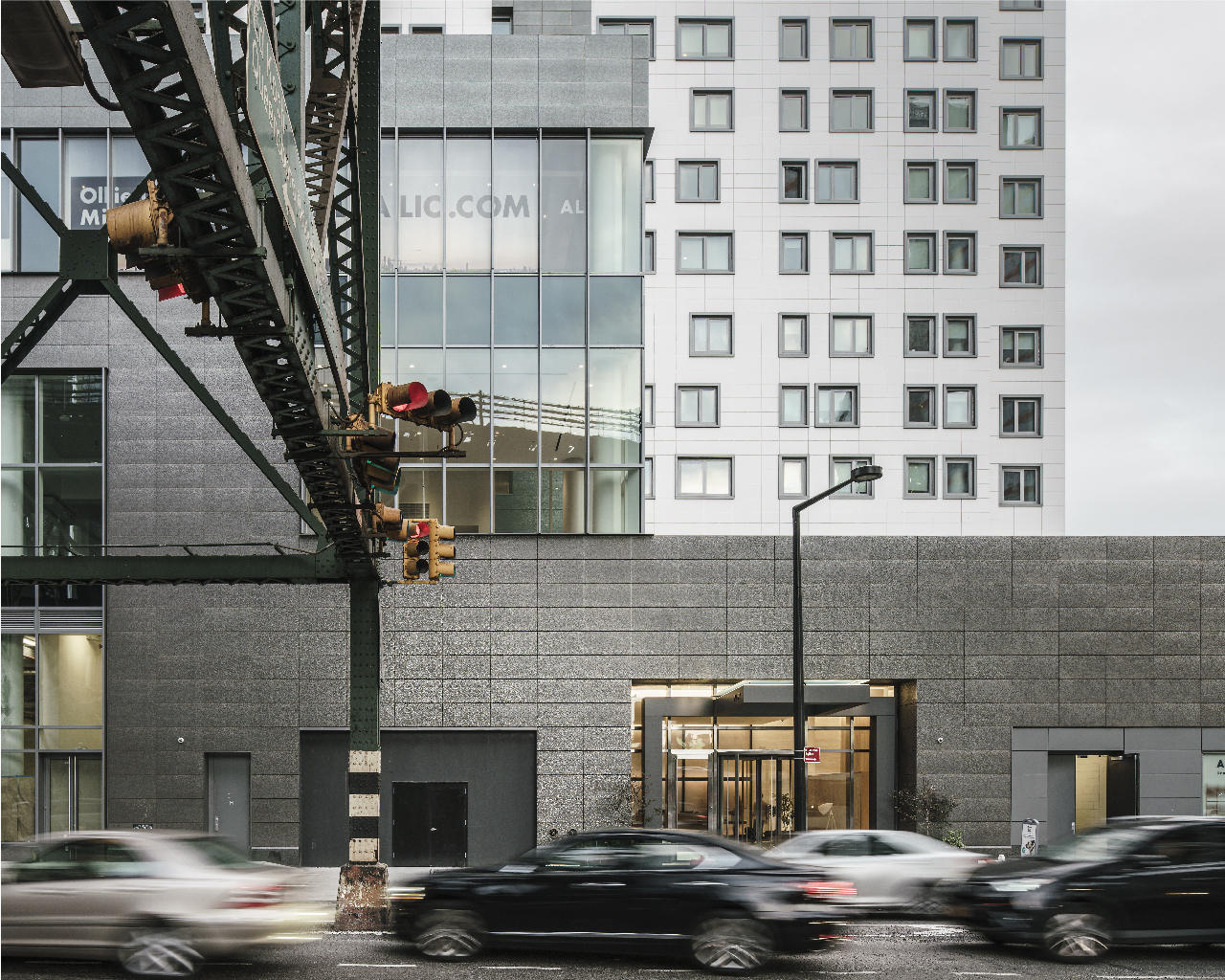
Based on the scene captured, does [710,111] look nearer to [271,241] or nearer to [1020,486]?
[1020,486]

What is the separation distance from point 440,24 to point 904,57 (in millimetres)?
16680

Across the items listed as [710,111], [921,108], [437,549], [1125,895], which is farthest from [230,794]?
[921,108]

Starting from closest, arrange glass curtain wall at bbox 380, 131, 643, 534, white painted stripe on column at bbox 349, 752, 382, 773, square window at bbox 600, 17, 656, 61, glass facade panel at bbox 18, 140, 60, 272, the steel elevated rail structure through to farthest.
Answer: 1. the steel elevated rail structure
2. white painted stripe on column at bbox 349, 752, 382, 773
3. glass facade panel at bbox 18, 140, 60, 272
4. glass curtain wall at bbox 380, 131, 643, 534
5. square window at bbox 600, 17, 656, 61

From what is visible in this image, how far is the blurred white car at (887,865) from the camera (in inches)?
623

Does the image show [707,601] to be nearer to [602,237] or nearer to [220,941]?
[602,237]

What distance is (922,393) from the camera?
123 feet

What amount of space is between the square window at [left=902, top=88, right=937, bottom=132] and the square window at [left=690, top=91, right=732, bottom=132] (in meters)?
6.42

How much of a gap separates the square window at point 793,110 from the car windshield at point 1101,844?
100.0 ft

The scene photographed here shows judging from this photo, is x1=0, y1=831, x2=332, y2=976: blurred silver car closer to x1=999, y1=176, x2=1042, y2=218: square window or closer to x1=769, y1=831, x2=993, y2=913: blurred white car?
x1=769, y1=831, x2=993, y2=913: blurred white car

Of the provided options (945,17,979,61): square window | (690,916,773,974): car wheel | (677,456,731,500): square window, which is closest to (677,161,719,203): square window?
(677,456,731,500): square window

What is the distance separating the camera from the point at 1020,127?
126 ft

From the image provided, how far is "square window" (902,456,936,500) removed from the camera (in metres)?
37.4

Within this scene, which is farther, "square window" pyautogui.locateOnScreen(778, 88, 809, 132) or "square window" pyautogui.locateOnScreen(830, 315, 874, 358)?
"square window" pyautogui.locateOnScreen(778, 88, 809, 132)

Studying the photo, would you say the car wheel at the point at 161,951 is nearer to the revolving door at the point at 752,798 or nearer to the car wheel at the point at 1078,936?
the car wheel at the point at 1078,936
